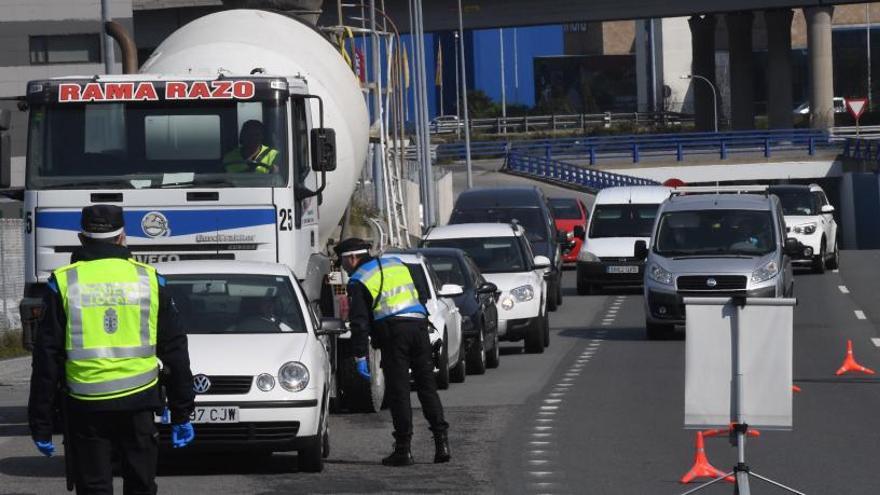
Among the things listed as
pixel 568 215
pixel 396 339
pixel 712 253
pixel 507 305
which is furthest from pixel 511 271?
pixel 568 215

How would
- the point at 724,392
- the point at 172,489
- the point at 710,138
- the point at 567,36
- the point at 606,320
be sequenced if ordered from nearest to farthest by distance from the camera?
the point at 724,392 → the point at 172,489 → the point at 606,320 → the point at 710,138 → the point at 567,36

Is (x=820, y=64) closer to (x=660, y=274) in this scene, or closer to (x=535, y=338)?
(x=660, y=274)

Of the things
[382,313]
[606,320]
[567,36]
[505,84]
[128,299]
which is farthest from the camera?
[567,36]

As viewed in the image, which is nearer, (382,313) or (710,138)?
(382,313)

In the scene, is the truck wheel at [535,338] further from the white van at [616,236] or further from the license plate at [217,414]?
the license plate at [217,414]

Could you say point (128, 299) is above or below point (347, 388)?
above

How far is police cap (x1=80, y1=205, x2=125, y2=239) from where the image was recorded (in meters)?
8.50

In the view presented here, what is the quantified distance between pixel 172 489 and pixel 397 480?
4.78ft

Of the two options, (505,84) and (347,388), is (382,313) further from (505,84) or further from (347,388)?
(505,84)

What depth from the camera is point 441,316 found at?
59.0ft

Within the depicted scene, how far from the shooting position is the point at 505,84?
124 meters

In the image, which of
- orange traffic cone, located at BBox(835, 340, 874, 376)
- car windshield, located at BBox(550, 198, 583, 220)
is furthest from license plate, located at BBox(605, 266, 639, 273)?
orange traffic cone, located at BBox(835, 340, 874, 376)

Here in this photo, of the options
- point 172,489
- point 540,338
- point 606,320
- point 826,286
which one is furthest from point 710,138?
point 172,489

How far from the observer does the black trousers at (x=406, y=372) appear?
41.6 feet
